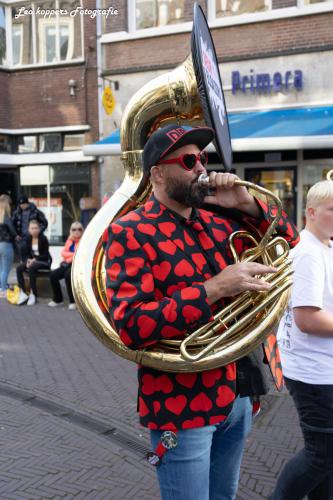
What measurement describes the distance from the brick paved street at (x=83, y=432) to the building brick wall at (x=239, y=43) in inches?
263

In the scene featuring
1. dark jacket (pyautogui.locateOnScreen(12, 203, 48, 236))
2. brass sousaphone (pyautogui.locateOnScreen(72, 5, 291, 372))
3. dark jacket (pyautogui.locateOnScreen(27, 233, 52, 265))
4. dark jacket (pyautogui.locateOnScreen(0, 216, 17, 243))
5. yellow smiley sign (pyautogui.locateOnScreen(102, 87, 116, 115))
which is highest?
yellow smiley sign (pyautogui.locateOnScreen(102, 87, 116, 115))

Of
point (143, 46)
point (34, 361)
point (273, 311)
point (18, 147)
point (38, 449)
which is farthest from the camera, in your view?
point (18, 147)

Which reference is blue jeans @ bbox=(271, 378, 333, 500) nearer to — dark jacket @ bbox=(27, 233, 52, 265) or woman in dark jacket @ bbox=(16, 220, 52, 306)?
woman in dark jacket @ bbox=(16, 220, 52, 306)

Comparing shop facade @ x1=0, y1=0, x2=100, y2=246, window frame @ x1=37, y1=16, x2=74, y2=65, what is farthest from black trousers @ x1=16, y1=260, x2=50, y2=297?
window frame @ x1=37, y1=16, x2=74, y2=65

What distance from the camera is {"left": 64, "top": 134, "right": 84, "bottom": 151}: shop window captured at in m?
11.9

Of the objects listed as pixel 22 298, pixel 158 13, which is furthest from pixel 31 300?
pixel 158 13

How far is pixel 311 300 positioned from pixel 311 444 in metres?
0.62

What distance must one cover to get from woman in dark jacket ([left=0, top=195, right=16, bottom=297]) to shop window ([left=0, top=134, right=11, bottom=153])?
366 cm

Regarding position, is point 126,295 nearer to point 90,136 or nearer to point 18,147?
point 90,136

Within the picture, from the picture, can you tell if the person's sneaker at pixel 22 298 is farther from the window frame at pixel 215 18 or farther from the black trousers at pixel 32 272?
the window frame at pixel 215 18

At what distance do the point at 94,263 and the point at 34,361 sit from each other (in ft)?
11.8

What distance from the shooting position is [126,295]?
1.71 meters

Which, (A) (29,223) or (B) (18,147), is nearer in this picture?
(A) (29,223)

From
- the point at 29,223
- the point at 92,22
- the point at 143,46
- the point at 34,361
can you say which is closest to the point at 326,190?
the point at 34,361
